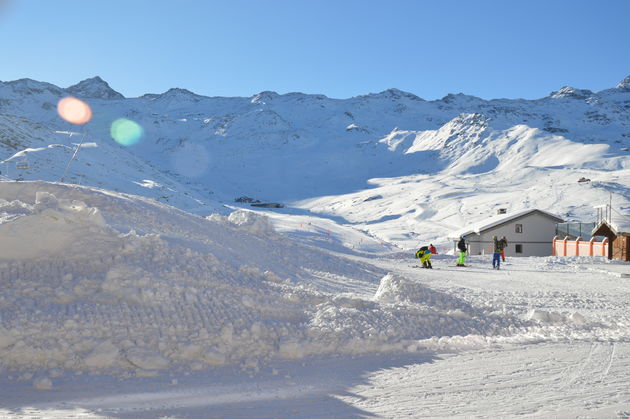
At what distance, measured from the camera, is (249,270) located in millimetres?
9148

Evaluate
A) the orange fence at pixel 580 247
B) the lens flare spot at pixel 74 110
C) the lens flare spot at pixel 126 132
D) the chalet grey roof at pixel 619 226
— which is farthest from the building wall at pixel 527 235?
the lens flare spot at pixel 74 110

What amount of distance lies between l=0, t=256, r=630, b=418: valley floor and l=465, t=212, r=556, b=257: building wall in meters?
30.3

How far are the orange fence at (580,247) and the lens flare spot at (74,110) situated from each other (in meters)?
119

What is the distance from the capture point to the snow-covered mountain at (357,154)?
2074 inches

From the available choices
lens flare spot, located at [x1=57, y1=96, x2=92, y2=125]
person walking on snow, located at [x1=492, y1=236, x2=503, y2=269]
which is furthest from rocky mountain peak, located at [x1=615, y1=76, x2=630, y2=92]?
person walking on snow, located at [x1=492, y1=236, x2=503, y2=269]

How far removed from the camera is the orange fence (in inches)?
1101

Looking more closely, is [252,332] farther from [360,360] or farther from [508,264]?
[508,264]

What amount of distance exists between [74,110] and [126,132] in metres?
25.4

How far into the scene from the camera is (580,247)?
30.7 metres

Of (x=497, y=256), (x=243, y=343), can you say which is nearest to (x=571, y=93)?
(x=497, y=256)

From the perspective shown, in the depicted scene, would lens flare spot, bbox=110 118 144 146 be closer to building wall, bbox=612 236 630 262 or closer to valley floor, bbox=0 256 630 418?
building wall, bbox=612 236 630 262

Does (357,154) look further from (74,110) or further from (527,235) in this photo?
(74,110)

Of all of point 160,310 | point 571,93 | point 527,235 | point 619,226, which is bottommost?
point 160,310

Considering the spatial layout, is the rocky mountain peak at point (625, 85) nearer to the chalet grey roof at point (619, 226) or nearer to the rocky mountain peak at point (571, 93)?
the rocky mountain peak at point (571, 93)
